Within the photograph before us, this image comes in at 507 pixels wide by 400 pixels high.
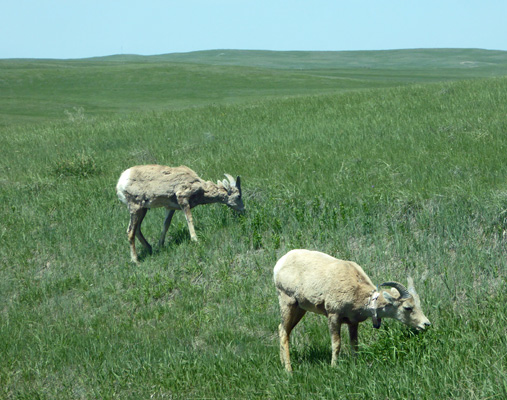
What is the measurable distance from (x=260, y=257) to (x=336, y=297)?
413 centimetres

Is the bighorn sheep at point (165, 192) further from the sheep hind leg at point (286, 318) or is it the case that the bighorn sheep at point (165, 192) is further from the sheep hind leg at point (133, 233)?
the sheep hind leg at point (286, 318)

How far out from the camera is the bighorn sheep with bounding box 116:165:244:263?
446 inches

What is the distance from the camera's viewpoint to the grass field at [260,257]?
6691 millimetres

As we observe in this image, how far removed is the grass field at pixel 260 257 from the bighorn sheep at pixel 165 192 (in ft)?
1.56

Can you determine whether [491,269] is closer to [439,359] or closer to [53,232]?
[439,359]

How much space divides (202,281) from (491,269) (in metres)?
4.53

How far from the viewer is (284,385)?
6.49m

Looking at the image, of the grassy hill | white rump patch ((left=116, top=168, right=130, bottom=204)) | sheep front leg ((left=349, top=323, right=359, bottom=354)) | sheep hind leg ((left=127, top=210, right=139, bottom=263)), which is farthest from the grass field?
the grassy hill

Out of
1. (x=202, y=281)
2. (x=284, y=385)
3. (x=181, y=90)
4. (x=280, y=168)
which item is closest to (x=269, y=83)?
(x=181, y=90)

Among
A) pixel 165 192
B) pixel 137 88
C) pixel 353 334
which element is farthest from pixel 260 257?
pixel 137 88

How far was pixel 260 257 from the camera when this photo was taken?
34.7 ft

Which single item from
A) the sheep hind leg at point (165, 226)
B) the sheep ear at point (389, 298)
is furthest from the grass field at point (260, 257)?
the sheep ear at point (389, 298)

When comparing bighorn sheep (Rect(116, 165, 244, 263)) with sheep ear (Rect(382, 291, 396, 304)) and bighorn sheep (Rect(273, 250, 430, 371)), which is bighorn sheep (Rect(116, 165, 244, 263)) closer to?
bighorn sheep (Rect(273, 250, 430, 371))

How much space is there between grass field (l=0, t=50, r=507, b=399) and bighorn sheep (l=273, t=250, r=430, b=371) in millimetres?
278
